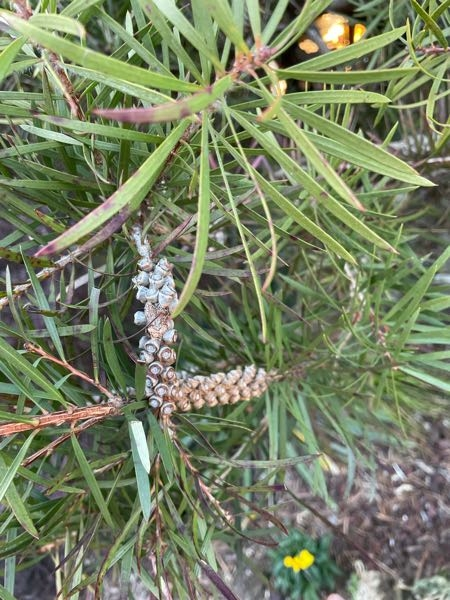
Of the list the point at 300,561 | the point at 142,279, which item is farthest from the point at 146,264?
the point at 300,561

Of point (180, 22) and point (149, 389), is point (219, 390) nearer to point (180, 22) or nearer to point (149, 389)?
point (149, 389)

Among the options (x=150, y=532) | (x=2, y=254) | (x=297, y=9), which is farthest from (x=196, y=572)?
(x=297, y=9)

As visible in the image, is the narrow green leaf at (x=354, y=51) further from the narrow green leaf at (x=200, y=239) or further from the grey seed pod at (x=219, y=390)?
the grey seed pod at (x=219, y=390)

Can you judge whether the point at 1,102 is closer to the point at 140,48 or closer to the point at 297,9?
the point at 140,48

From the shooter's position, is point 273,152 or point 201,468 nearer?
point 273,152

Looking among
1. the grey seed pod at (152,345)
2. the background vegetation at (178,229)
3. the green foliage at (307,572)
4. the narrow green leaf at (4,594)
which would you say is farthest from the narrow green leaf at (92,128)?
the green foliage at (307,572)
